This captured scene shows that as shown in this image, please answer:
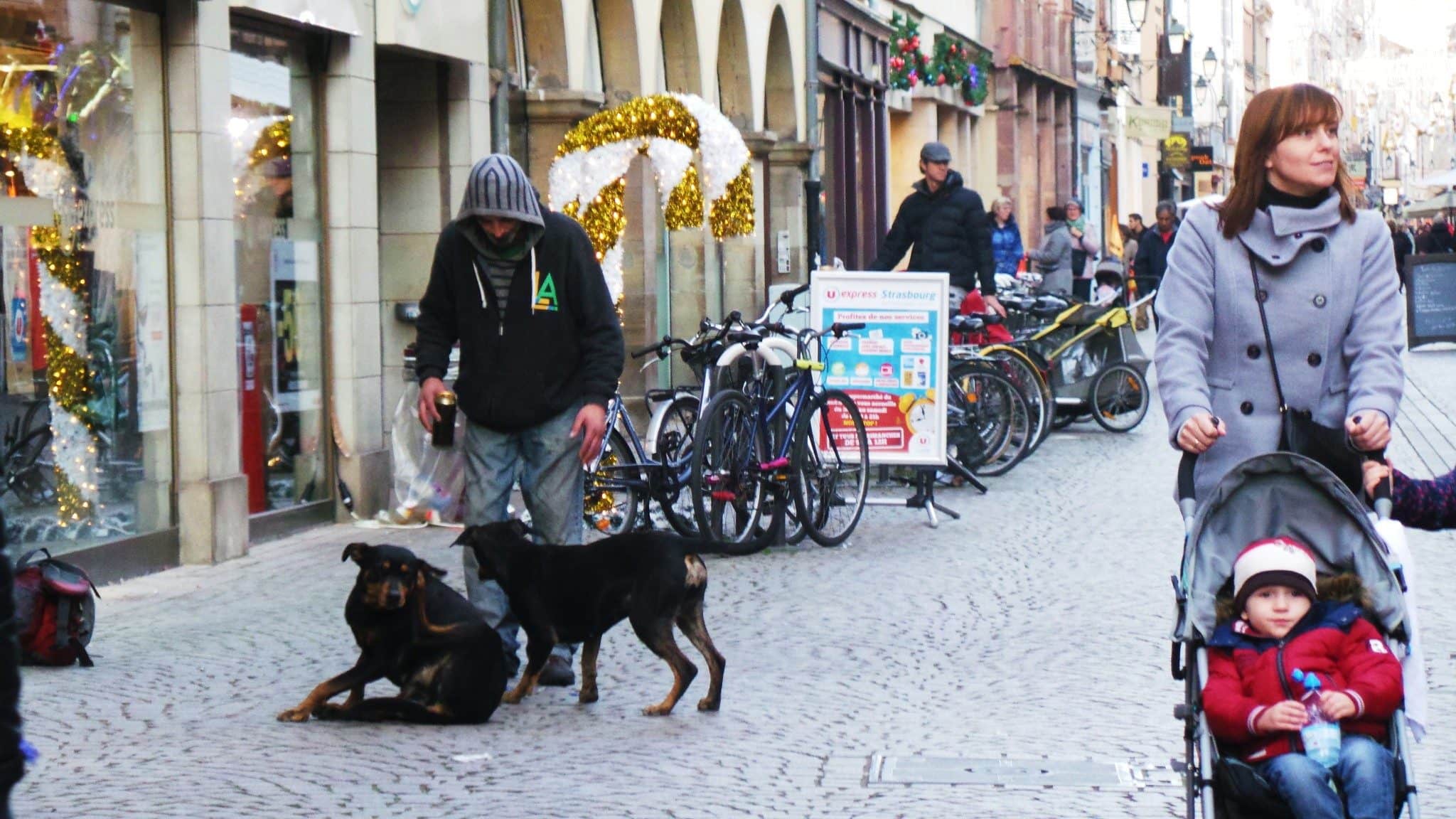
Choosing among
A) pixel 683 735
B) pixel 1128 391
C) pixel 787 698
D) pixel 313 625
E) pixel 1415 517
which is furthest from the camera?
pixel 1128 391

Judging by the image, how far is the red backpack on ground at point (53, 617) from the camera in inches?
333

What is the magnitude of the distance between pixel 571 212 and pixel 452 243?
6059 mm

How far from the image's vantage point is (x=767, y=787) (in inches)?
256

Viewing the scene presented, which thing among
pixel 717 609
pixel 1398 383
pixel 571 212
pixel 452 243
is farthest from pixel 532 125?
pixel 1398 383

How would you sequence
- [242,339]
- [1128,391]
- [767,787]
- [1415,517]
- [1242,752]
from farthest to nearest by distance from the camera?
1. [1128,391]
2. [242,339]
3. [767,787]
4. [1415,517]
5. [1242,752]

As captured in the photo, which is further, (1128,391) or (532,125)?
(1128,391)

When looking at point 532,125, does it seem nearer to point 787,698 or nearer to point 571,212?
point 571,212

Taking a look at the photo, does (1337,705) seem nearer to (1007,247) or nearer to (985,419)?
(985,419)

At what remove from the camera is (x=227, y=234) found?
465 inches

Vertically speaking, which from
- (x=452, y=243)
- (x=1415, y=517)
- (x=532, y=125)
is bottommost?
(x=1415, y=517)

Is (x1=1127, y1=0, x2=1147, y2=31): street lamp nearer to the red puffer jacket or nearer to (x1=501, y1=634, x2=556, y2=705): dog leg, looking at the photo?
(x1=501, y1=634, x2=556, y2=705): dog leg

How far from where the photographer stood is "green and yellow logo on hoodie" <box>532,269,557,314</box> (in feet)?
26.2

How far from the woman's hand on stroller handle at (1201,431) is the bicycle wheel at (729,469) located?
5.88m

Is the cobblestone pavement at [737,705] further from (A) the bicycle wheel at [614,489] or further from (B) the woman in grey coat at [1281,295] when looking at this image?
(B) the woman in grey coat at [1281,295]
